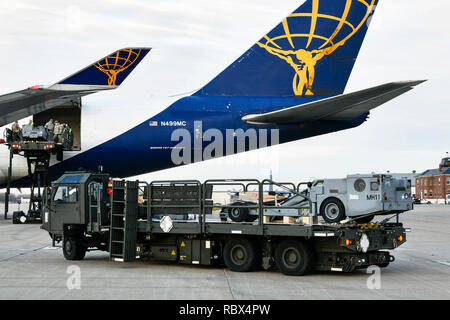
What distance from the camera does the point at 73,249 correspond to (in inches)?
609

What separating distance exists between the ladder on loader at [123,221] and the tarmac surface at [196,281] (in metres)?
0.45

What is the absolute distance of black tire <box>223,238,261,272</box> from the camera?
13.1 meters

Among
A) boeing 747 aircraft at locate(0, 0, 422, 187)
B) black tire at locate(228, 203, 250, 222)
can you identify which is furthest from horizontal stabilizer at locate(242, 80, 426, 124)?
black tire at locate(228, 203, 250, 222)

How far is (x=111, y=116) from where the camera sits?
81.4 feet

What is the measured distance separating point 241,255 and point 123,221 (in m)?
3.27

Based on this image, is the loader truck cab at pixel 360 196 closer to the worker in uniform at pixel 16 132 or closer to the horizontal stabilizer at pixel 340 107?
the horizontal stabilizer at pixel 340 107

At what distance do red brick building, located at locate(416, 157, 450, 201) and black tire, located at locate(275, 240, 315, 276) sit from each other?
5880 inches

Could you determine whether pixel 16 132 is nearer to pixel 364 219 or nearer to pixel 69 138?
pixel 69 138

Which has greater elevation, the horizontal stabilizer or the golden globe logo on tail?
the golden globe logo on tail

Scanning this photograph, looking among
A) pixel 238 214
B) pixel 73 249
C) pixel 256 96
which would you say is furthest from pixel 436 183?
pixel 73 249

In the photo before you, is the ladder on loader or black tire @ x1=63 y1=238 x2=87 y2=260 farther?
black tire @ x1=63 y1=238 x2=87 y2=260

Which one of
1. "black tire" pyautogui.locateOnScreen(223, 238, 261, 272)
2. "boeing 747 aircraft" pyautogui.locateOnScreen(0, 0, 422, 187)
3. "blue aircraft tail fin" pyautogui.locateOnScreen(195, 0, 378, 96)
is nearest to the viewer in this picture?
"black tire" pyautogui.locateOnScreen(223, 238, 261, 272)

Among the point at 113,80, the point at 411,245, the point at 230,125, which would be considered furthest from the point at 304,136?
the point at 113,80

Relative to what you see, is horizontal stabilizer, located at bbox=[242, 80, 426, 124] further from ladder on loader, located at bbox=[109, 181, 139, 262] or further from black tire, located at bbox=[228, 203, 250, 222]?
ladder on loader, located at bbox=[109, 181, 139, 262]
